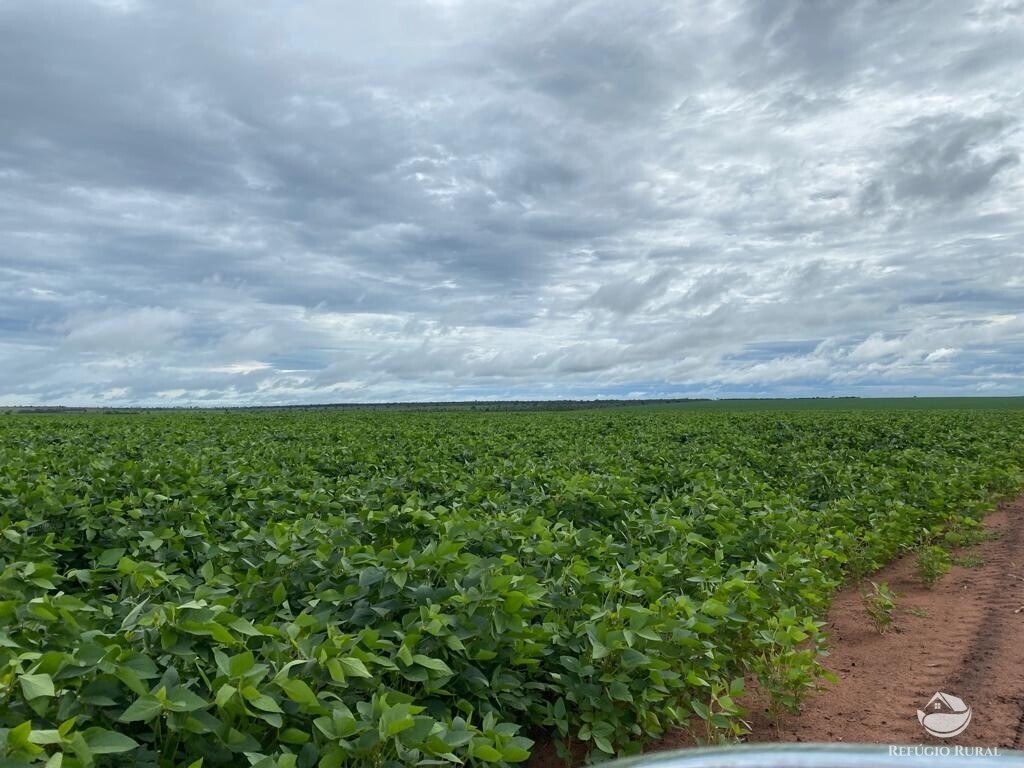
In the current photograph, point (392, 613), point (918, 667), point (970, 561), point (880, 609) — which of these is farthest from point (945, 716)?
point (970, 561)

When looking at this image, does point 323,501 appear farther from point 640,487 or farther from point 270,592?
point 640,487

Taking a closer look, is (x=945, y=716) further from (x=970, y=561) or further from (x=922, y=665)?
(x=970, y=561)

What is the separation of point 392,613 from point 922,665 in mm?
4151

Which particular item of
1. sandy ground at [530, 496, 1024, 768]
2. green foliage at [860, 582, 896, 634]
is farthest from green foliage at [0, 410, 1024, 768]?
green foliage at [860, 582, 896, 634]

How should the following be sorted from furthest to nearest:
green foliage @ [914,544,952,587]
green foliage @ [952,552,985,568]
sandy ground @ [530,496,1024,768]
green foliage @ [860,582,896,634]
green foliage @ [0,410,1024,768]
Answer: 1. green foliage @ [952,552,985,568]
2. green foliage @ [914,544,952,587]
3. green foliage @ [860,582,896,634]
4. sandy ground @ [530,496,1024,768]
5. green foliage @ [0,410,1024,768]

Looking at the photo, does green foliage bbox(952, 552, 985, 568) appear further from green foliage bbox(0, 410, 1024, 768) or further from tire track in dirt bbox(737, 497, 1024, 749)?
green foliage bbox(0, 410, 1024, 768)

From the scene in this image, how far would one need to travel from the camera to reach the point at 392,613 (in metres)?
3.77

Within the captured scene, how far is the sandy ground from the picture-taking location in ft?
14.2

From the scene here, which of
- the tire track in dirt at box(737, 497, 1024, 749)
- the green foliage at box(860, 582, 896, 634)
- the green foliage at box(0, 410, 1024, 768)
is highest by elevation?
the green foliage at box(0, 410, 1024, 768)

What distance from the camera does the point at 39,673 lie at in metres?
2.37

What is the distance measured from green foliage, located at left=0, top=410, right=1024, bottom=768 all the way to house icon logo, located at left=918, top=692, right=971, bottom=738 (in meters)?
0.65

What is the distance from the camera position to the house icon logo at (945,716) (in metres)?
4.43

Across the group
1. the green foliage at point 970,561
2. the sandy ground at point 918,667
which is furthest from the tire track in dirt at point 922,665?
the green foliage at point 970,561

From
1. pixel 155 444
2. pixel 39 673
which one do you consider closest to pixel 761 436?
pixel 155 444
